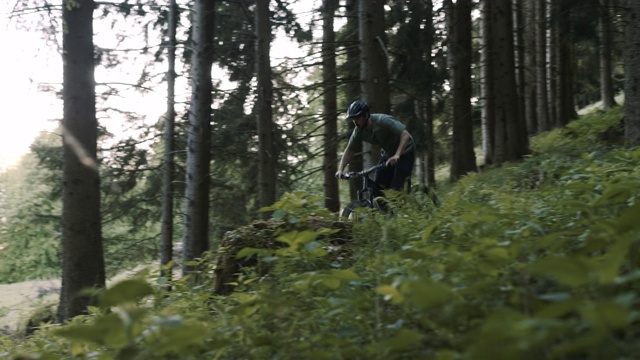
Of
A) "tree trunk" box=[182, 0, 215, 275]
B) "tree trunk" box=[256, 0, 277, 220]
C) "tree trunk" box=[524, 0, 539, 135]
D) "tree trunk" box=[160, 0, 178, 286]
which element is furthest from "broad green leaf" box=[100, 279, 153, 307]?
"tree trunk" box=[524, 0, 539, 135]

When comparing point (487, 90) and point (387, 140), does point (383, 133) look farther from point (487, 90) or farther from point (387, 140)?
point (487, 90)

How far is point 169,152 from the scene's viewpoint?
14.4m

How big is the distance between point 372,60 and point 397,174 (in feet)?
9.07

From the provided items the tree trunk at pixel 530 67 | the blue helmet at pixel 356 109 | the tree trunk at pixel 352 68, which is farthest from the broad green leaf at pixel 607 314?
the tree trunk at pixel 530 67

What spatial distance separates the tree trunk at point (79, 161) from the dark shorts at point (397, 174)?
14.0ft

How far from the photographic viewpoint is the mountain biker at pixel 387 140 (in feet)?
22.6

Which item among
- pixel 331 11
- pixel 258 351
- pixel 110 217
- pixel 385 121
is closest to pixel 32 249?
pixel 110 217

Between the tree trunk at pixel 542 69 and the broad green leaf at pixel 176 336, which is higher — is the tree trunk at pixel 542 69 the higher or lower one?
the higher one

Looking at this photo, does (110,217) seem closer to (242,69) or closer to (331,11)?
(242,69)

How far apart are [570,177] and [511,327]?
415cm

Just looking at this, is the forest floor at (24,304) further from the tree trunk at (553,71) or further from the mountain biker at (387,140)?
the tree trunk at (553,71)

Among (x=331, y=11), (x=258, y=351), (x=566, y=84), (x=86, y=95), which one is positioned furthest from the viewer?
(x=566, y=84)

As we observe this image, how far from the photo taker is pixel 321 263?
391 centimetres

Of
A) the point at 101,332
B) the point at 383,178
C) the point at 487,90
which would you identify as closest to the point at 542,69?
the point at 487,90
